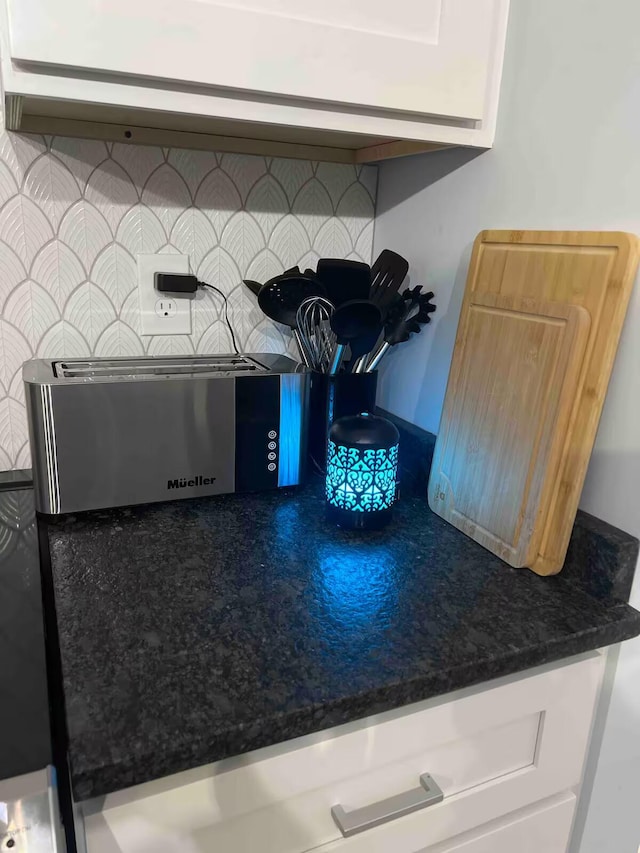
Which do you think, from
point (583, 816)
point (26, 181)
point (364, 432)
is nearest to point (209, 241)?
point (26, 181)

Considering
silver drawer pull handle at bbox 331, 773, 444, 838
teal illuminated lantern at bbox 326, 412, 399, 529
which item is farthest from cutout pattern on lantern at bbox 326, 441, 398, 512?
silver drawer pull handle at bbox 331, 773, 444, 838

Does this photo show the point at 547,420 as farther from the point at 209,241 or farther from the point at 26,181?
the point at 26,181

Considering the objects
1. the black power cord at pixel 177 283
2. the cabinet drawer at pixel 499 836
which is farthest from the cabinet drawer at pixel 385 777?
the black power cord at pixel 177 283

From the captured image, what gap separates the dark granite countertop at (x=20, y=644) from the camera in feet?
1.88

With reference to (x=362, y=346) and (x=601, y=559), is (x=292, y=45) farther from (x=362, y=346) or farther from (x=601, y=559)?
(x=601, y=559)

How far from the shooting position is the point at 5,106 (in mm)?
822

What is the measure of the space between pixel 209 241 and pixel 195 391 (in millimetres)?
340

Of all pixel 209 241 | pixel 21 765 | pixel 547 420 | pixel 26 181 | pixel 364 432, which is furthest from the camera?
pixel 209 241

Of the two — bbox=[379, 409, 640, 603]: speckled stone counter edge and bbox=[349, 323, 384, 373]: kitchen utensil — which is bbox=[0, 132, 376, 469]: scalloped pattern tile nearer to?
bbox=[349, 323, 384, 373]: kitchen utensil

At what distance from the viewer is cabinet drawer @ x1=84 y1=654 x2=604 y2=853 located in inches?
21.2

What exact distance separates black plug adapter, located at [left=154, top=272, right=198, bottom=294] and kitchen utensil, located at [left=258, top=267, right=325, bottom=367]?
0.16 metres

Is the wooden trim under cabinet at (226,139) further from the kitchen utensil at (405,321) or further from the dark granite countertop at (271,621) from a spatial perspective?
the dark granite countertop at (271,621)

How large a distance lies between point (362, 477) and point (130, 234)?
548 mm

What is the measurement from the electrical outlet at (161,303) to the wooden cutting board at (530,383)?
472 mm
